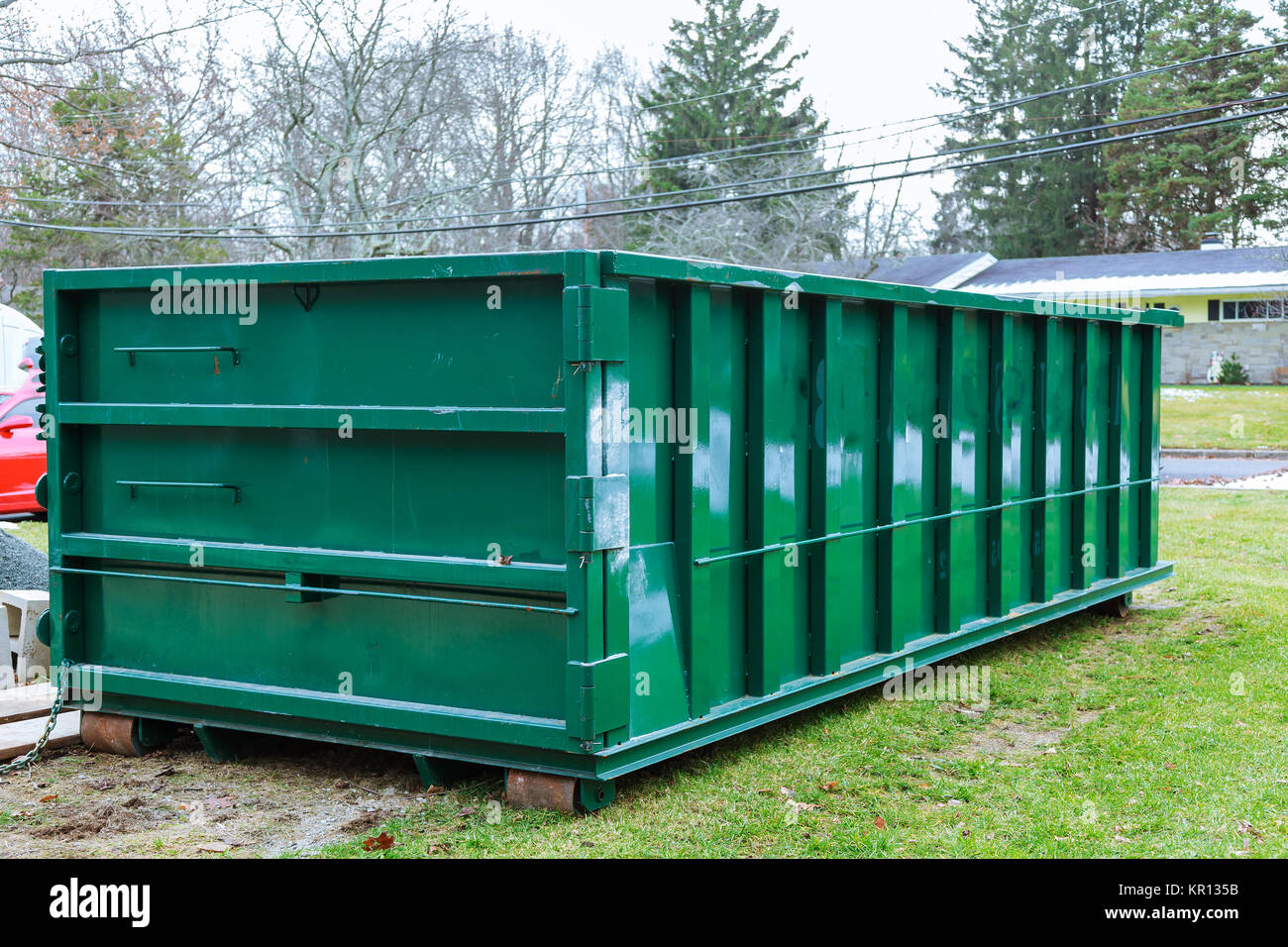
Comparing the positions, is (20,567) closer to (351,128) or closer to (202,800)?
(202,800)

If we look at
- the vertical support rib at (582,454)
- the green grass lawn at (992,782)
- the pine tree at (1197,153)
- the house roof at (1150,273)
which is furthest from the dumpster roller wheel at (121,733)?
the pine tree at (1197,153)

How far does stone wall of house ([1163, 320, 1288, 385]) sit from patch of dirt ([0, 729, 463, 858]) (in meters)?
35.3

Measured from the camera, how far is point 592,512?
15.6 ft

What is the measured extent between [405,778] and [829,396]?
2.58 meters

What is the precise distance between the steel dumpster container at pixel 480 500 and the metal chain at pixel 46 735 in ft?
0.39

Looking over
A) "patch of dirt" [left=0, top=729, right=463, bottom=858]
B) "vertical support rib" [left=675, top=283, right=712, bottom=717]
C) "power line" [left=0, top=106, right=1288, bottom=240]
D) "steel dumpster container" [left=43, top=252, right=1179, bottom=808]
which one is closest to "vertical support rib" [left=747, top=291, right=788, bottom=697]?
"steel dumpster container" [left=43, top=252, right=1179, bottom=808]

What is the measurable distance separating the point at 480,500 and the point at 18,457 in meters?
12.1

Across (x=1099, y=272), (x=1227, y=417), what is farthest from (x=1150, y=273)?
(x=1227, y=417)

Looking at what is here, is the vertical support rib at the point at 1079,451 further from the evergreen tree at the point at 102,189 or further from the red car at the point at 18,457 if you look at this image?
the evergreen tree at the point at 102,189

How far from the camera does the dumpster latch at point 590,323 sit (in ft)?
15.4

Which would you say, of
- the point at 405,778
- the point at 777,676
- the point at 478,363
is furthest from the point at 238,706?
the point at 777,676

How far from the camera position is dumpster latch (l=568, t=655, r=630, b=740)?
4742 millimetres

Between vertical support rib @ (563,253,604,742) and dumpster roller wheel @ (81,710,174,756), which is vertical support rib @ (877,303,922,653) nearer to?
vertical support rib @ (563,253,604,742)
